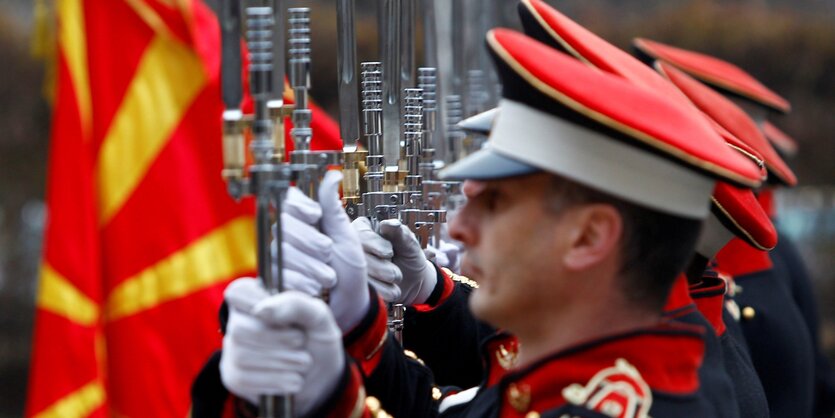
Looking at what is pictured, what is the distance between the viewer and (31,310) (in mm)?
10742

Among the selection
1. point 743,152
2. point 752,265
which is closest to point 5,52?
point 752,265

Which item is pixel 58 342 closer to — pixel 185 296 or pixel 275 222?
pixel 185 296

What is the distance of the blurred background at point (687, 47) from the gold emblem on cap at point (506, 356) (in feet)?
27.3

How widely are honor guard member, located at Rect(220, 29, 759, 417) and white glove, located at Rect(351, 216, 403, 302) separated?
0.67 m

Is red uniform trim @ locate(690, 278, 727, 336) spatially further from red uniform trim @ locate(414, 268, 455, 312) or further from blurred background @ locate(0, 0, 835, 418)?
blurred background @ locate(0, 0, 835, 418)

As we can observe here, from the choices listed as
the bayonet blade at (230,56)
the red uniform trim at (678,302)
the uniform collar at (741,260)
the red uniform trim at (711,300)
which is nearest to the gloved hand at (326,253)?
the bayonet blade at (230,56)

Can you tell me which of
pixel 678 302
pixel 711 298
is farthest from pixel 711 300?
pixel 678 302

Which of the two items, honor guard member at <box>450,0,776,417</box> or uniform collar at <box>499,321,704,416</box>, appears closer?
uniform collar at <box>499,321,704,416</box>

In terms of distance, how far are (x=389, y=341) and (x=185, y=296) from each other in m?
2.85

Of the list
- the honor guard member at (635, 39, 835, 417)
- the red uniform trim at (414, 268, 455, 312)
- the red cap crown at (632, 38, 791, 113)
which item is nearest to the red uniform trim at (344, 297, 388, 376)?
the red uniform trim at (414, 268, 455, 312)

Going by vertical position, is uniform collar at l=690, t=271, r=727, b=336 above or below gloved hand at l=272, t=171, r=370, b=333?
below

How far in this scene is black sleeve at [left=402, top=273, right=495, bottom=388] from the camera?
3631mm

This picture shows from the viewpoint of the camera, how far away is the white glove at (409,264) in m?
3.24

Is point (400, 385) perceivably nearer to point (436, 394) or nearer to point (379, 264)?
point (436, 394)
